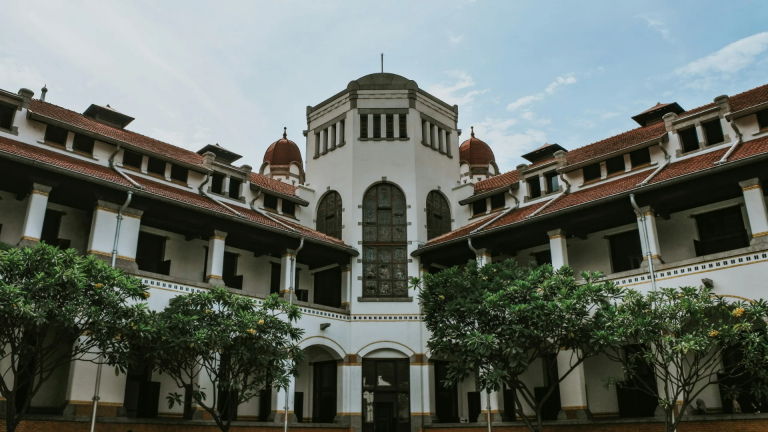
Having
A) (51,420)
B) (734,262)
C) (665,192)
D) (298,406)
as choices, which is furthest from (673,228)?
(51,420)

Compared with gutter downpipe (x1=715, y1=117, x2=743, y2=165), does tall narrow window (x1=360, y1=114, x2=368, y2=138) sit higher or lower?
higher

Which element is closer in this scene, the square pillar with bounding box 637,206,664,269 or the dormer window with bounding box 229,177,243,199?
the square pillar with bounding box 637,206,664,269

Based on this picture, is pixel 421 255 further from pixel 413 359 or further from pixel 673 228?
pixel 673 228

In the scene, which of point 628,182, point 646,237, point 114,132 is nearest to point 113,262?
point 114,132

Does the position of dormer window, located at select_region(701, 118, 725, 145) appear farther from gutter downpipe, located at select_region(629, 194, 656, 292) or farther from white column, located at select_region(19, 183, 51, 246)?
white column, located at select_region(19, 183, 51, 246)

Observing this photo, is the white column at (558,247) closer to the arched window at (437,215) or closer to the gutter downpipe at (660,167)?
the gutter downpipe at (660,167)

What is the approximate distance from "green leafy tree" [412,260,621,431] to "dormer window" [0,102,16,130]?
49.9ft

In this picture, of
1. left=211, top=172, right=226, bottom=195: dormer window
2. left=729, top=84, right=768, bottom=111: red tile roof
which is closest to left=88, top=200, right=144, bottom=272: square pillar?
left=211, top=172, right=226, bottom=195: dormer window

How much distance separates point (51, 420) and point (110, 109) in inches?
585

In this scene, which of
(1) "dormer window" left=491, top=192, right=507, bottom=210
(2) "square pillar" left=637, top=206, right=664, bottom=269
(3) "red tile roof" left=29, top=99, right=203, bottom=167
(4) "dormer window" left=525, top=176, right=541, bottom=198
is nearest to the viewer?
(2) "square pillar" left=637, top=206, right=664, bottom=269

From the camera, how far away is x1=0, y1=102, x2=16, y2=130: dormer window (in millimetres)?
22047

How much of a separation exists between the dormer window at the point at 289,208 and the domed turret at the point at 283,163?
11.5m

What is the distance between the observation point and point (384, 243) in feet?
92.1

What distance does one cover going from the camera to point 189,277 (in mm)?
24484
